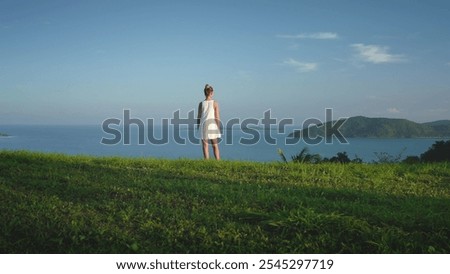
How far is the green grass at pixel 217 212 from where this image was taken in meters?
3.86

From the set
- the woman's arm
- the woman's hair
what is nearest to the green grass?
the woman's arm

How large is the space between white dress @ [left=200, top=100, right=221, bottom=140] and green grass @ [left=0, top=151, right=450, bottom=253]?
2.70 meters

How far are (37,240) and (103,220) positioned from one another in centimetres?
68

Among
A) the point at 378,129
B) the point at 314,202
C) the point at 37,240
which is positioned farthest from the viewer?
the point at 378,129

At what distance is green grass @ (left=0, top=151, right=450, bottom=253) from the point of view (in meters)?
3.86

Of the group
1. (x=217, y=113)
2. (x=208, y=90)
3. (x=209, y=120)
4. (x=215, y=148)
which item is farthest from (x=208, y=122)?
(x=208, y=90)

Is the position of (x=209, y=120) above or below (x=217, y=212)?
above

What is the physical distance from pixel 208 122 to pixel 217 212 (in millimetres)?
5642

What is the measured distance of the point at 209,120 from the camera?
10.2m

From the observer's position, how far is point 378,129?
39062mm

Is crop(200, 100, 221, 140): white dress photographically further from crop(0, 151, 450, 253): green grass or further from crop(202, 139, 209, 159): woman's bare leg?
crop(0, 151, 450, 253): green grass

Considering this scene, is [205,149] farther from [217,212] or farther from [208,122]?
[217,212]
